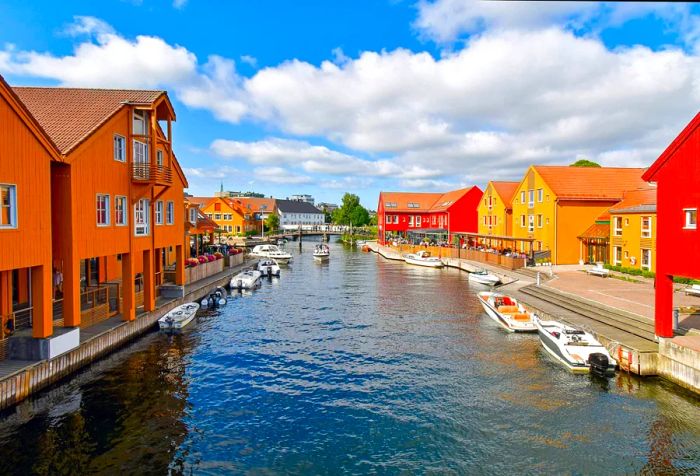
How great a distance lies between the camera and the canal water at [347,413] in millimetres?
12070

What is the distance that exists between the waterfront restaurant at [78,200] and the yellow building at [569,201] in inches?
1435

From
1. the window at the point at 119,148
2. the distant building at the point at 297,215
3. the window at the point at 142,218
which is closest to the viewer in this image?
→ the window at the point at 119,148

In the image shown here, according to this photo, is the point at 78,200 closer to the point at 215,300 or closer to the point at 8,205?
the point at 8,205

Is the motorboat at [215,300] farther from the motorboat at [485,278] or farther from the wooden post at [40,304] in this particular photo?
the motorboat at [485,278]

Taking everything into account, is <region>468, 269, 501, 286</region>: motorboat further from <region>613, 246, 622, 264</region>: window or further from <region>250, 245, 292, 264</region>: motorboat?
<region>250, 245, 292, 264</region>: motorboat

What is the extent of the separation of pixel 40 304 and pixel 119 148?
9289 millimetres

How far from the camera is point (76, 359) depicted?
1759 cm

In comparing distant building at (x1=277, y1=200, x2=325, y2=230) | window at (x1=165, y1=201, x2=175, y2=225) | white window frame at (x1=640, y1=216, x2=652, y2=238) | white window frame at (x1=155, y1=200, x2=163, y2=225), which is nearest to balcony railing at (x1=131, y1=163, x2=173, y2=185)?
white window frame at (x1=155, y1=200, x2=163, y2=225)

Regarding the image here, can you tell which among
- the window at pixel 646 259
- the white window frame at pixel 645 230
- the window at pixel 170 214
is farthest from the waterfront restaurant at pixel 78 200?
the window at pixel 646 259

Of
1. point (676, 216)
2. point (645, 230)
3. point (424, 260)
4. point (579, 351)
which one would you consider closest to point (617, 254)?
point (645, 230)

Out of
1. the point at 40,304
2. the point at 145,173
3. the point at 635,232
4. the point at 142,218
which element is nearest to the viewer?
the point at 40,304

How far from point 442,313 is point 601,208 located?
25836 millimetres

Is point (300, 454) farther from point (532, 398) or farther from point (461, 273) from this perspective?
point (461, 273)

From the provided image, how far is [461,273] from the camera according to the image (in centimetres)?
5250
